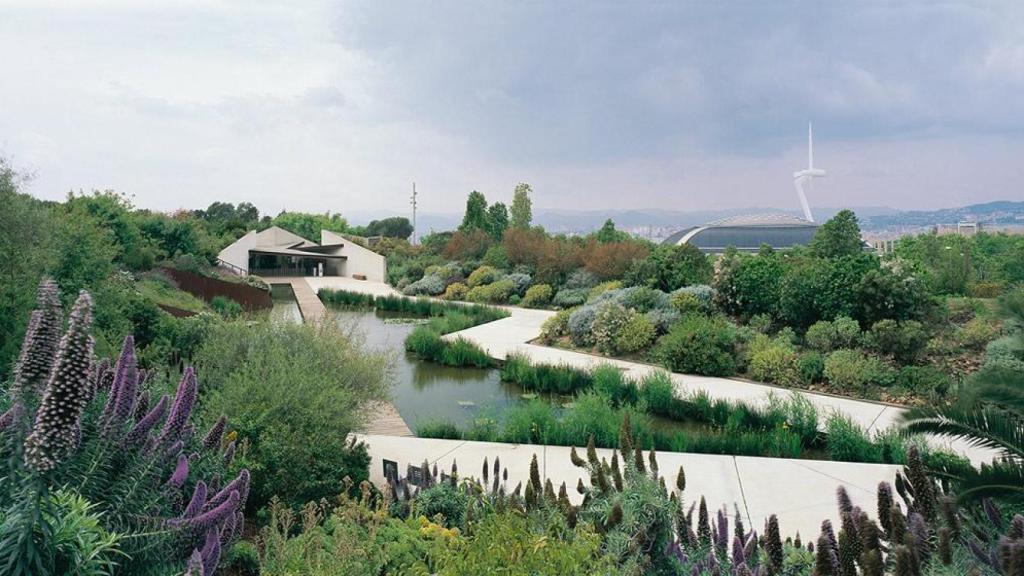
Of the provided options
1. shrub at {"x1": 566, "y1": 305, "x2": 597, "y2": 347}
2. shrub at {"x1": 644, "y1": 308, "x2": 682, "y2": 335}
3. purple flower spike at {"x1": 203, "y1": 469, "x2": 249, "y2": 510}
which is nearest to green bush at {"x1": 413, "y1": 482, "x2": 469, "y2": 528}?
purple flower spike at {"x1": 203, "y1": 469, "x2": 249, "y2": 510}

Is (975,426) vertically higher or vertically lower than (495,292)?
higher

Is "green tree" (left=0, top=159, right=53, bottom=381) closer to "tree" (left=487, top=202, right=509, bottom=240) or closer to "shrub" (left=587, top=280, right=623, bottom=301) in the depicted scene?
"shrub" (left=587, top=280, right=623, bottom=301)

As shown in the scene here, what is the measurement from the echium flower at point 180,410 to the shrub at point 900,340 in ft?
35.8

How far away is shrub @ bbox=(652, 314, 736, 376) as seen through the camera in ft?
36.7

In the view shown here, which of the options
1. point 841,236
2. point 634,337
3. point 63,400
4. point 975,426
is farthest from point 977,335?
point 63,400

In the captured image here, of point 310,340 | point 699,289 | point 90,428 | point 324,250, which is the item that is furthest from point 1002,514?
point 324,250

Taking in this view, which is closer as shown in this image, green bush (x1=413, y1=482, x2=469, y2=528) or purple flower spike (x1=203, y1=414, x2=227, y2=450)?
purple flower spike (x1=203, y1=414, x2=227, y2=450)

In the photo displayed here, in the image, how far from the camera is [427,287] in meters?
28.1

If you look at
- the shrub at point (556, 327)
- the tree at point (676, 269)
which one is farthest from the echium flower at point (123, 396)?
the tree at point (676, 269)

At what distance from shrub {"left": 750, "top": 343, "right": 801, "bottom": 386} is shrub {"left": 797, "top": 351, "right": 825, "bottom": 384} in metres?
0.07

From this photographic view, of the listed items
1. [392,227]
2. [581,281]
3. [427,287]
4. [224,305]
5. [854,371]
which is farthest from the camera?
[392,227]

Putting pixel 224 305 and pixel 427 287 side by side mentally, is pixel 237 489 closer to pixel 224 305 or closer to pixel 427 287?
pixel 224 305

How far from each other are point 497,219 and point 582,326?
2804 centimetres

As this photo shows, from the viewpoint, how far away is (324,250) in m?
42.2
